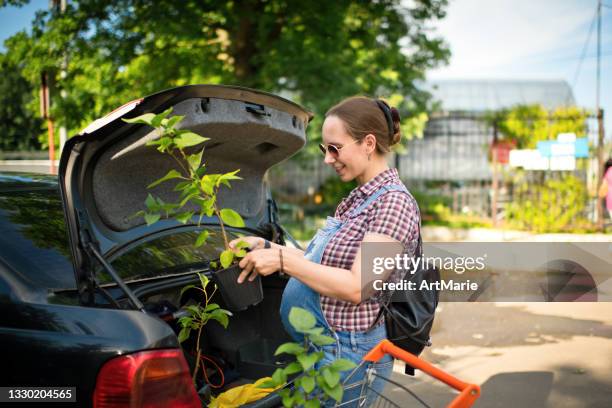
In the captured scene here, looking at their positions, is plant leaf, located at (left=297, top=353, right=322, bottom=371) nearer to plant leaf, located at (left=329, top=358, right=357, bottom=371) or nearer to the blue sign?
plant leaf, located at (left=329, top=358, right=357, bottom=371)

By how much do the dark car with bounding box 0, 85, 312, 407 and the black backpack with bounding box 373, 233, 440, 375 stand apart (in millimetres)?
583

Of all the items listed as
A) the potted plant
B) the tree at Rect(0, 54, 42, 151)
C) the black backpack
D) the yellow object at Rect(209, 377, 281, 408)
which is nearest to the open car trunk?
the potted plant

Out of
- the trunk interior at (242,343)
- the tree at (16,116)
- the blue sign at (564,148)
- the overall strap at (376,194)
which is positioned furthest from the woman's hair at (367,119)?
the tree at (16,116)

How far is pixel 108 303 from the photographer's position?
2.17m

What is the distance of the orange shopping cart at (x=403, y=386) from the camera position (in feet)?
5.39

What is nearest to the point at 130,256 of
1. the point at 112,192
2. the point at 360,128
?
the point at 112,192

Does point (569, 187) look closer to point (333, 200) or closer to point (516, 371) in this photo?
point (333, 200)

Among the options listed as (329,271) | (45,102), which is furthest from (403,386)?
(45,102)

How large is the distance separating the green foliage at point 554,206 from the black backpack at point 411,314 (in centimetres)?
1231

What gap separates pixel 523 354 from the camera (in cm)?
541

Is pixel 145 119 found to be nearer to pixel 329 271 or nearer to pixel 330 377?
pixel 329 271

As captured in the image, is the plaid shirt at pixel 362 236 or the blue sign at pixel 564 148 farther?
the blue sign at pixel 564 148

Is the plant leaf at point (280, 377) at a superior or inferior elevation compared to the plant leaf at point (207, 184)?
inferior

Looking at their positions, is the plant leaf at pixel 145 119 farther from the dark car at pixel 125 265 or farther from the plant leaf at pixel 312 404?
the plant leaf at pixel 312 404
